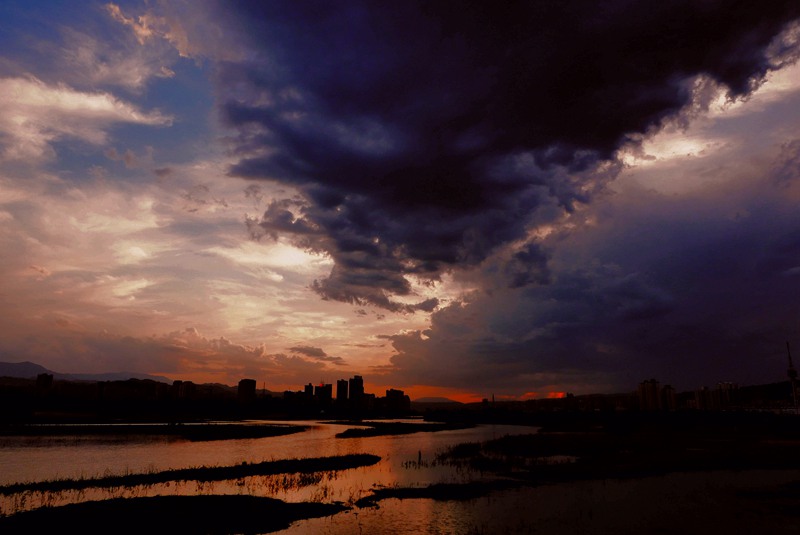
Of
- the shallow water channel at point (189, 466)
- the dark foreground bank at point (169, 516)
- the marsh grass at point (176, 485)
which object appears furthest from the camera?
the shallow water channel at point (189, 466)

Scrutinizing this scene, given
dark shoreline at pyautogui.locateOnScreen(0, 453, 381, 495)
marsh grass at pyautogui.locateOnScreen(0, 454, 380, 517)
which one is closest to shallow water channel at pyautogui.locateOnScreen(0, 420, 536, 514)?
marsh grass at pyautogui.locateOnScreen(0, 454, 380, 517)

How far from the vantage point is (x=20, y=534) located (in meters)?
28.8

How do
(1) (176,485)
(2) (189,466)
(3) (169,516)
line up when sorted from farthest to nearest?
(2) (189,466) → (1) (176,485) → (3) (169,516)

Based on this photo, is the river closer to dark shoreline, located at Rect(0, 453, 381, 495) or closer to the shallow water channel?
the shallow water channel

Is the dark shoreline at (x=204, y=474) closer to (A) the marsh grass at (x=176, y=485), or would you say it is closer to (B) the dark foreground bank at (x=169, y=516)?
(A) the marsh grass at (x=176, y=485)

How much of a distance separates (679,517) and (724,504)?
7385mm

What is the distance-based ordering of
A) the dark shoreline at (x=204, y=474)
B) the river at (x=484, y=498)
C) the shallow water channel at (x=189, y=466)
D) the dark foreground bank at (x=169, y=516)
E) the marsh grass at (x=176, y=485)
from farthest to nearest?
1. the dark shoreline at (x=204, y=474)
2. the shallow water channel at (x=189, y=466)
3. the marsh grass at (x=176, y=485)
4. the river at (x=484, y=498)
5. the dark foreground bank at (x=169, y=516)

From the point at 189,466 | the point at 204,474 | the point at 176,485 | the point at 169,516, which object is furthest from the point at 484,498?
the point at 189,466

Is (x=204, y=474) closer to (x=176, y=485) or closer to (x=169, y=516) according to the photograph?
(x=176, y=485)

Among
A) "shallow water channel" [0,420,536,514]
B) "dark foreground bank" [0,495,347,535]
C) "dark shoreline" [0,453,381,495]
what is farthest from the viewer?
"dark shoreline" [0,453,381,495]

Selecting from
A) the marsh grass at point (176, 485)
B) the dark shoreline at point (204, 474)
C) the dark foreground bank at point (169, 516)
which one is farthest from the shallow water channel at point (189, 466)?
the dark foreground bank at point (169, 516)

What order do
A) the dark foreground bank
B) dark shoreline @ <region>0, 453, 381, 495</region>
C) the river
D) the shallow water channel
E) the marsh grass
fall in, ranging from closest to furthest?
1. the dark foreground bank
2. the river
3. the marsh grass
4. the shallow water channel
5. dark shoreline @ <region>0, 453, 381, 495</region>

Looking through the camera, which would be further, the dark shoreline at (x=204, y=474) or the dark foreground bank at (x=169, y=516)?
the dark shoreline at (x=204, y=474)

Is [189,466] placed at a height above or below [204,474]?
below
